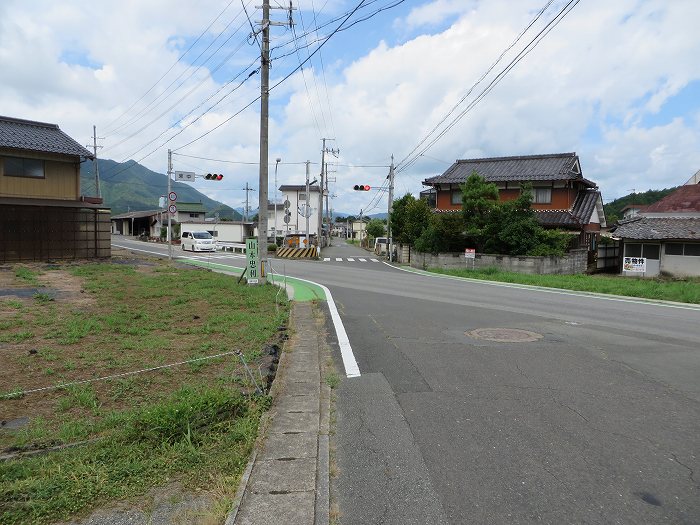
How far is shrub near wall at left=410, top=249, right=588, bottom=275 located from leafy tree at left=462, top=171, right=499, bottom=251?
122 centimetres

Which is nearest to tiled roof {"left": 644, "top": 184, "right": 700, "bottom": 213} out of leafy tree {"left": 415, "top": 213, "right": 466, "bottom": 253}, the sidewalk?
leafy tree {"left": 415, "top": 213, "right": 466, "bottom": 253}

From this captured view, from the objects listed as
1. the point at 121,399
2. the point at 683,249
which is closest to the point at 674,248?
the point at 683,249

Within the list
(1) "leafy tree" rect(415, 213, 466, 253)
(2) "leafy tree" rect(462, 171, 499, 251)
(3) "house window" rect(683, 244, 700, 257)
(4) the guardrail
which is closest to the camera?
(3) "house window" rect(683, 244, 700, 257)

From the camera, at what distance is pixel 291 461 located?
3.89 m

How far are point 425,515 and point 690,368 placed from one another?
547 cm

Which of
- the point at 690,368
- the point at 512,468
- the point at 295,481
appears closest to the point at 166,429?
the point at 295,481

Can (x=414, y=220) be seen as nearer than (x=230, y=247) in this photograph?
Yes

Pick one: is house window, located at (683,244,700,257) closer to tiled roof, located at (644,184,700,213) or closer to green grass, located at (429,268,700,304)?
green grass, located at (429,268,700,304)

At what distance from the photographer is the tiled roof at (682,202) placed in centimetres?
3014

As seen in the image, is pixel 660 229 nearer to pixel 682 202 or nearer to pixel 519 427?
pixel 682 202

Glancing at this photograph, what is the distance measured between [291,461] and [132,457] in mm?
1218

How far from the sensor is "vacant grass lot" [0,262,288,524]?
3.54 m

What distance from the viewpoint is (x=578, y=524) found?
3125 mm

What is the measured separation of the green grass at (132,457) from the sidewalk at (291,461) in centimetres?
19
